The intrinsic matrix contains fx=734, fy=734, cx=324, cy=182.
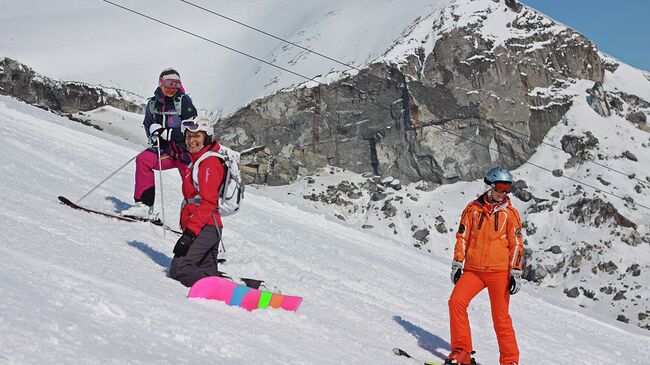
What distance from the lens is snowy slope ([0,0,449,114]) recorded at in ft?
208

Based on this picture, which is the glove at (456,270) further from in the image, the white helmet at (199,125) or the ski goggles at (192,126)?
the ski goggles at (192,126)

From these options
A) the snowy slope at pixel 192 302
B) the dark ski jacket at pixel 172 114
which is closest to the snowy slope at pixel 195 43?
the snowy slope at pixel 192 302

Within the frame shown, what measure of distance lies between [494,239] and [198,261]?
99.8 inches

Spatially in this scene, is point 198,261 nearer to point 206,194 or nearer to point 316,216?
point 206,194

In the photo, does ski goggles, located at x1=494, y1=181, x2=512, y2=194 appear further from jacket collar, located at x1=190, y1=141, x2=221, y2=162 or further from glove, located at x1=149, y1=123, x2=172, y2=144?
glove, located at x1=149, y1=123, x2=172, y2=144

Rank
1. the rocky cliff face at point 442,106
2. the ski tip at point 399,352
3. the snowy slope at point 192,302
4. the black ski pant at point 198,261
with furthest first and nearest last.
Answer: the rocky cliff face at point 442,106
the black ski pant at point 198,261
the ski tip at point 399,352
the snowy slope at point 192,302

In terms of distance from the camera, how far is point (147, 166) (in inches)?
329

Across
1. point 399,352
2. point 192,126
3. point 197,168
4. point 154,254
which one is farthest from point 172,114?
point 399,352

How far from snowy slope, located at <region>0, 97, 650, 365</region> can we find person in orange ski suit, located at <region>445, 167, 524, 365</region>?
443 millimetres

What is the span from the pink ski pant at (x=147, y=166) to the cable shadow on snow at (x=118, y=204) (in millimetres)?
871

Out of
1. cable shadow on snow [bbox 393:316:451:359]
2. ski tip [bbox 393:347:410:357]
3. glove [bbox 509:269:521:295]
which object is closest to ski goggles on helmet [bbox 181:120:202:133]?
ski tip [bbox 393:347:410:357]

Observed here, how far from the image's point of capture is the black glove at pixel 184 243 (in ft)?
18.9

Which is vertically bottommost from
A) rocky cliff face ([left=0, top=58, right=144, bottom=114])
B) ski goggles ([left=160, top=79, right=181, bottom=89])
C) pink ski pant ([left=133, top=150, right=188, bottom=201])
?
pink ski pant ([left=133, top=150, right=188, bottom=201])

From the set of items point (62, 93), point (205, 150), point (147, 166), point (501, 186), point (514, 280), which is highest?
point (62, 93)
